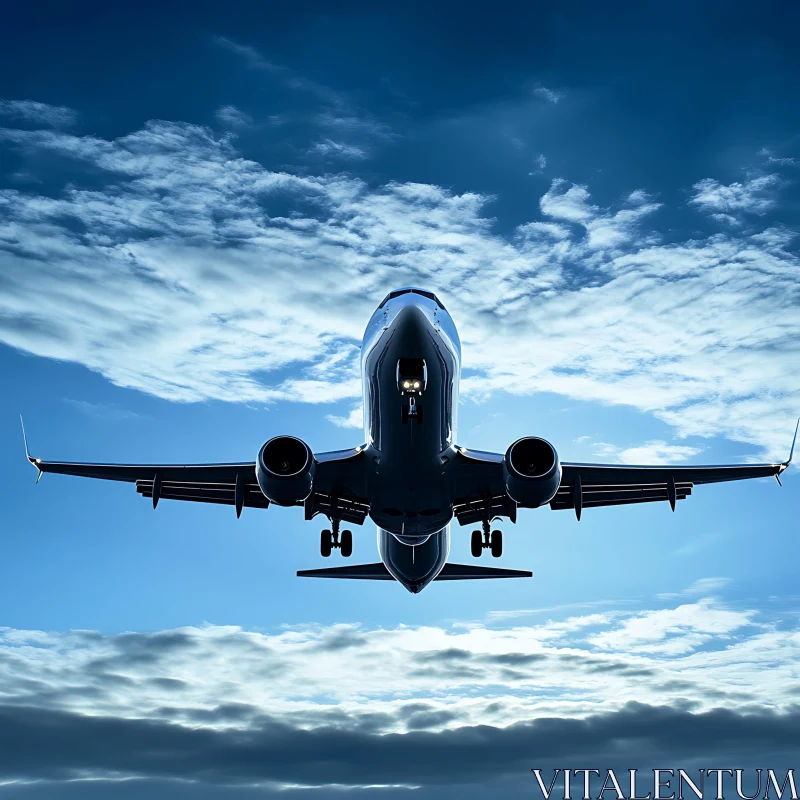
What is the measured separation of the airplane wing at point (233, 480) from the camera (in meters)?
24.6

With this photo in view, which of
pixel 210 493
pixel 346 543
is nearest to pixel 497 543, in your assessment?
pixel 346 543

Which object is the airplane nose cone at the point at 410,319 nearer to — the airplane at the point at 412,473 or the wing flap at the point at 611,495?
the airplane at the point at 412,473

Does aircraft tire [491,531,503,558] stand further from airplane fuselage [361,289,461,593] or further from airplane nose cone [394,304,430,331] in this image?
airplane nose cone [394,304,430,331]

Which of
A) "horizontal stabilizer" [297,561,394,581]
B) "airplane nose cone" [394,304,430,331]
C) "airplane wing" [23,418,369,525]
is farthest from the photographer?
"horizontal stabilizer" [297,561,394,581]

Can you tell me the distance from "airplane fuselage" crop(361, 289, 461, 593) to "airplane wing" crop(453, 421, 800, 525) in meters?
0.99

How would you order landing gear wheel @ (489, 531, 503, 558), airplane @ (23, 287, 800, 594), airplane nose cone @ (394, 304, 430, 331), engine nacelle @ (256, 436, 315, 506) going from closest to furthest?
airplane nose cone @ (394, 304, 430, 331) → airplane @ (23, 287, 800, 594) → engine nacelle @ (256, 436, 315, 506) → landing gear wheel @ (489, 531, 503, 558)

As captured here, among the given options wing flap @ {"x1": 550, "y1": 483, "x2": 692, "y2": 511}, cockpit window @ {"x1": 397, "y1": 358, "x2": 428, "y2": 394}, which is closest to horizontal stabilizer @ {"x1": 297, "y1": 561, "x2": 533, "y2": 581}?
wing flap @ {"x1": 550, "y1": 483, "x2": 692, "y2": 511}

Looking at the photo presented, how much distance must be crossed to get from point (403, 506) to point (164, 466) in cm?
728

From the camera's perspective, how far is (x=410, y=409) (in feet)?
69.1

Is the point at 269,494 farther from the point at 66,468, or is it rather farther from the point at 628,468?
the point at 628,468

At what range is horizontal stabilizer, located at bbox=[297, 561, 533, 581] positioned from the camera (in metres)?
33.0

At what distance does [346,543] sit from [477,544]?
440cm

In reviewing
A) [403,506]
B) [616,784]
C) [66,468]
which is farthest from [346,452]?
[616,784]

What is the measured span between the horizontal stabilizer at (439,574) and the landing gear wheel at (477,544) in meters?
3.21
